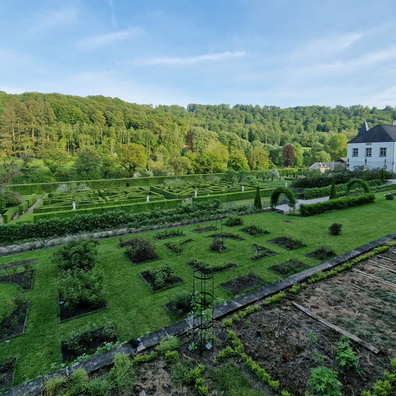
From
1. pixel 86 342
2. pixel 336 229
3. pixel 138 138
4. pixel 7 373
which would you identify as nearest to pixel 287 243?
pixel 336 229

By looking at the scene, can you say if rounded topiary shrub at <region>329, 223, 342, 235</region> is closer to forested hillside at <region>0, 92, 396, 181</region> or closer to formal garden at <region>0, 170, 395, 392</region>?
formal garden at <region>0, 170, 395, 392</region>

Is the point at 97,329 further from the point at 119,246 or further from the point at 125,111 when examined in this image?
the point at 125,111

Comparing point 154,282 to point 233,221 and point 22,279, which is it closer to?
point 22,279

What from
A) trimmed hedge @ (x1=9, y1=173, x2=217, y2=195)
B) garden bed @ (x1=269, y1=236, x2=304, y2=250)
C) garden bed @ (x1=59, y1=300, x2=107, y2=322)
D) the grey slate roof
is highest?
the grey slate roof

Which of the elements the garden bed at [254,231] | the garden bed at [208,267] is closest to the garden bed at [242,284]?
the garden bed at [208,267]

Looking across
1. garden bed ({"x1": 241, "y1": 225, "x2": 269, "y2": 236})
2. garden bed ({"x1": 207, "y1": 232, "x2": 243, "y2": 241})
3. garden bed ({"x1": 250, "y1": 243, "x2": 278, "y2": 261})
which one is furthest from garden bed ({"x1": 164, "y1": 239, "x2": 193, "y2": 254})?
garden bed ({"x1": 241, "y1": 225, "x2": 269, "y2": 236})

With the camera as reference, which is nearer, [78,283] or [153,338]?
[153,338]

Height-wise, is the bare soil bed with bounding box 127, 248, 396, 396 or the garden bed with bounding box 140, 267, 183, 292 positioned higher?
the bare soil bed with bounding box 127, 248, 396, 396
